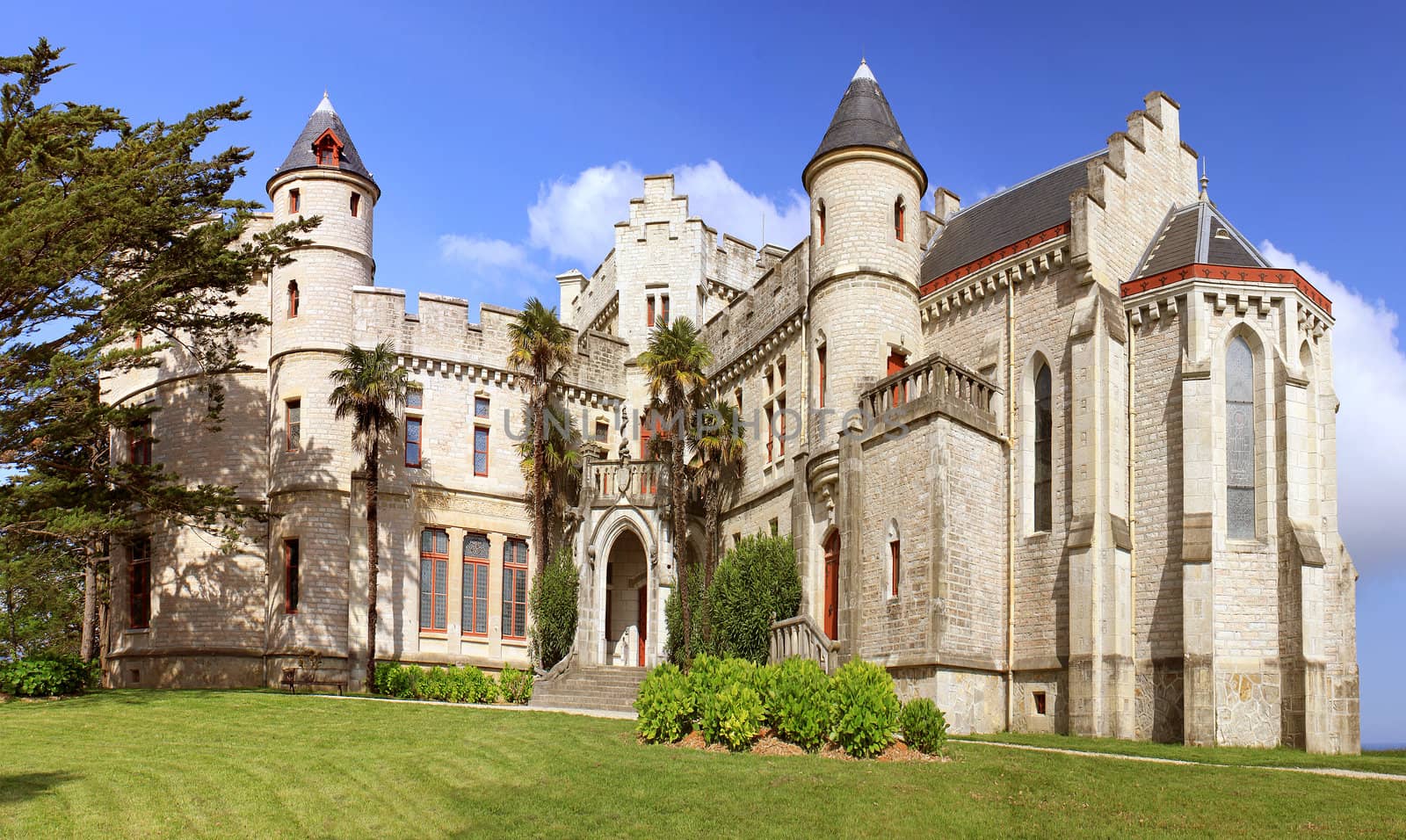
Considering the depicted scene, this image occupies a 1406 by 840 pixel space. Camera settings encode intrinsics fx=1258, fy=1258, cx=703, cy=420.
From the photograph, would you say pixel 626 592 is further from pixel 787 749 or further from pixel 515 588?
pixel 787 749

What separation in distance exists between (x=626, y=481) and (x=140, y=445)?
48.3 feet

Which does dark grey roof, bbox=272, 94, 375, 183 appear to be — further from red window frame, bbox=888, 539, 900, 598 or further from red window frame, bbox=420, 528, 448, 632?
red window frame, bbox=888, 539, 900, 598

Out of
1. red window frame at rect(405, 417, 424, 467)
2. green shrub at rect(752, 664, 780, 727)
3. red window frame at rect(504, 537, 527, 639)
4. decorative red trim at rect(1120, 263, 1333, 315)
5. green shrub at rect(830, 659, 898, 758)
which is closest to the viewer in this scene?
green shrub at rect(830, 659, 898, 758)

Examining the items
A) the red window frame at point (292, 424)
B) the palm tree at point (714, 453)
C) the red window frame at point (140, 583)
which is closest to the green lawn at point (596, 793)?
the palm tree at point (714, 453)

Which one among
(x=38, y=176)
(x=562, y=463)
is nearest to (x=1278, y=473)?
(x=562, y=463)

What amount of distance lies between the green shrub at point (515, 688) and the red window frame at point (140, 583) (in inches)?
447

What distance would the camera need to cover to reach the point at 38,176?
2292cm

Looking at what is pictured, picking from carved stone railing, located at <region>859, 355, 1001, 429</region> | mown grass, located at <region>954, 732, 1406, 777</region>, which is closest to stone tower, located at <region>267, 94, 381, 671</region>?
carved stone railing, located at <region>859, 355, 1001, 429</region>

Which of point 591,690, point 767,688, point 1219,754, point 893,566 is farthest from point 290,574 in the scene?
point 1219,754

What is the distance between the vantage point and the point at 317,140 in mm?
35156

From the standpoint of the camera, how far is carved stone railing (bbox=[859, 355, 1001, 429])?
974 inches

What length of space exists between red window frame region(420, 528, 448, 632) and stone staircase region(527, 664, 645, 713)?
542 centimetres

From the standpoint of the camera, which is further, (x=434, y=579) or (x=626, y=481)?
(x=434, y=579)

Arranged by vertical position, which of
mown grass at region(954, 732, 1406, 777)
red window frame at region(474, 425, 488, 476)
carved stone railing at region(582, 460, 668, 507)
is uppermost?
red window frame at region(474, 425, 488, 476)
